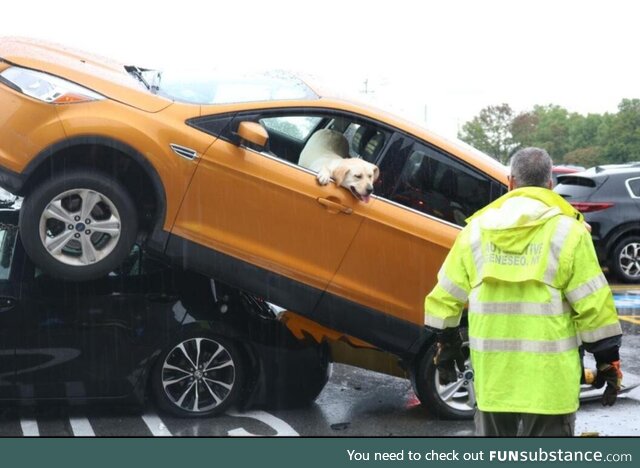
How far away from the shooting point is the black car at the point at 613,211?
38.2ft

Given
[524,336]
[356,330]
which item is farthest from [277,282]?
[524,336]

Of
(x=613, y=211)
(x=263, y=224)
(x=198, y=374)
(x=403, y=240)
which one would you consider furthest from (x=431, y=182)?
(x=613, y=211)

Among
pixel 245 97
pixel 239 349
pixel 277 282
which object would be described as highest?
pixel 245 97

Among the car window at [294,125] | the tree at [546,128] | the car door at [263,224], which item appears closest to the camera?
the car door at [263,224]

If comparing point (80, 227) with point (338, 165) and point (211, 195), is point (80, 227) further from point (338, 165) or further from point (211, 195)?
point (338, 165)

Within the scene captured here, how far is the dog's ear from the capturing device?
17.2 feet

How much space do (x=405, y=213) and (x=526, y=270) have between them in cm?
216

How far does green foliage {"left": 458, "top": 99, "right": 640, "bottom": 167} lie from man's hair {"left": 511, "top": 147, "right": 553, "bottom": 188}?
41.8ft

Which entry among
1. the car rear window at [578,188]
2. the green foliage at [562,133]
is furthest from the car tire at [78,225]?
the green foliage at [562,133]

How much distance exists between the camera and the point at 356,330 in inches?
214

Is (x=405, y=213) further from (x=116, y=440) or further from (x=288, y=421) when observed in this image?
(x=116, y=440)

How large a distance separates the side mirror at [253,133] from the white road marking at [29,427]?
1981 mm

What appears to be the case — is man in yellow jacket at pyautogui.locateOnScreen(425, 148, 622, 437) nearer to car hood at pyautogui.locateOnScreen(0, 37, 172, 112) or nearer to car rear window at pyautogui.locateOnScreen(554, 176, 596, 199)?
car hood at pyautogui.locateOnScreen(0, 37, 172, 112)

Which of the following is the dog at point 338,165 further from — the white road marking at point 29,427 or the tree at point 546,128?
the tree at point 546,128
